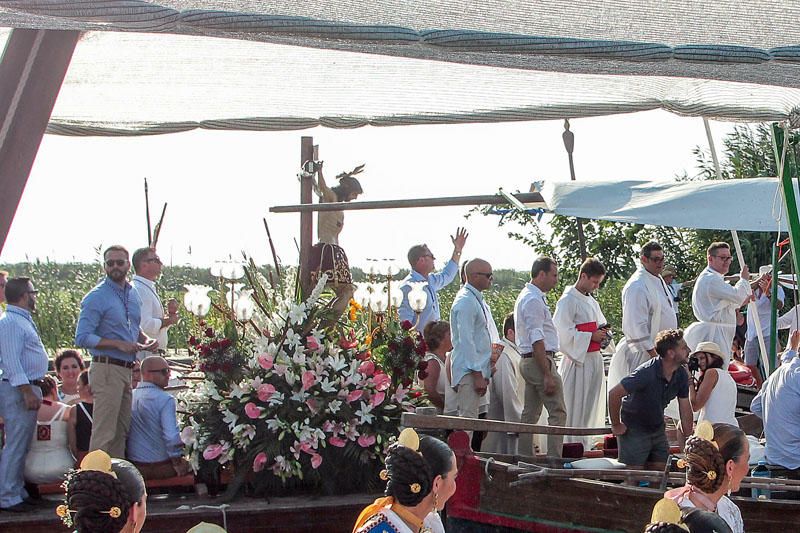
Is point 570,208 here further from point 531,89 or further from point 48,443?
point 48,443

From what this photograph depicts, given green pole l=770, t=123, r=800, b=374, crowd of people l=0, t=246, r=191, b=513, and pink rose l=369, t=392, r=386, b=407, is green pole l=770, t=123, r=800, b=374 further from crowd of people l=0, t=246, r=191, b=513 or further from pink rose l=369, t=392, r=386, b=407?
crowd of people l=0, t=246, r=191, b=513

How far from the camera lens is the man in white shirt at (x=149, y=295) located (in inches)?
350

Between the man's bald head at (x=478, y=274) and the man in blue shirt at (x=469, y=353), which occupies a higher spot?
the man's bald head at (x=478, y=274)

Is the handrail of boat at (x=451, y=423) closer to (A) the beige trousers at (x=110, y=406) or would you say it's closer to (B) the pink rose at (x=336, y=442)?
(B) the pink rose at (x=336, y=442)

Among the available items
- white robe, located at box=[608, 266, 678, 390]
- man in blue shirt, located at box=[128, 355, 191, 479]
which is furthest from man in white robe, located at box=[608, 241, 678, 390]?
man in blue shirt, located at box=[128, 355, 191, 479]

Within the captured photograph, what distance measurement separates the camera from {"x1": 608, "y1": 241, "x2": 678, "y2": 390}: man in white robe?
9797 millimetres

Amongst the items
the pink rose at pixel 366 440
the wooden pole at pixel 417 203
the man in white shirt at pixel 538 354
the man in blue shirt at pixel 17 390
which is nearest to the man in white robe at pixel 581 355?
the man in white shirt at pixel 538 354

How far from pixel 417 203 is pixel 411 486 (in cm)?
472

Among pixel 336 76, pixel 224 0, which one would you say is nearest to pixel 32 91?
pixel 224 0

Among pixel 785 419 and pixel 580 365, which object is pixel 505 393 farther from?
pixel 785 419

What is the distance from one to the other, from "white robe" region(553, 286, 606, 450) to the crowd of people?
332 centimetres

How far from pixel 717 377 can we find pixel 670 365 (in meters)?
0.81

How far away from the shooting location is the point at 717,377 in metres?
7.75

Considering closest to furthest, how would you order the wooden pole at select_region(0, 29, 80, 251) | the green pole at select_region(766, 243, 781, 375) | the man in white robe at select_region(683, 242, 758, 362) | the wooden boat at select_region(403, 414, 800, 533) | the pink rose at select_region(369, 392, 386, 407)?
the wooden pole at select_region(0, 29, 80, 251) → the wooden boat at select_region(403, 414, 800, 533) → the pink rose at select_region(369, 392, 386, 407) → the green pole at select_region(766, 243, 781, 375) → the man in white robe at select_region(683, 242, 758, 362)
